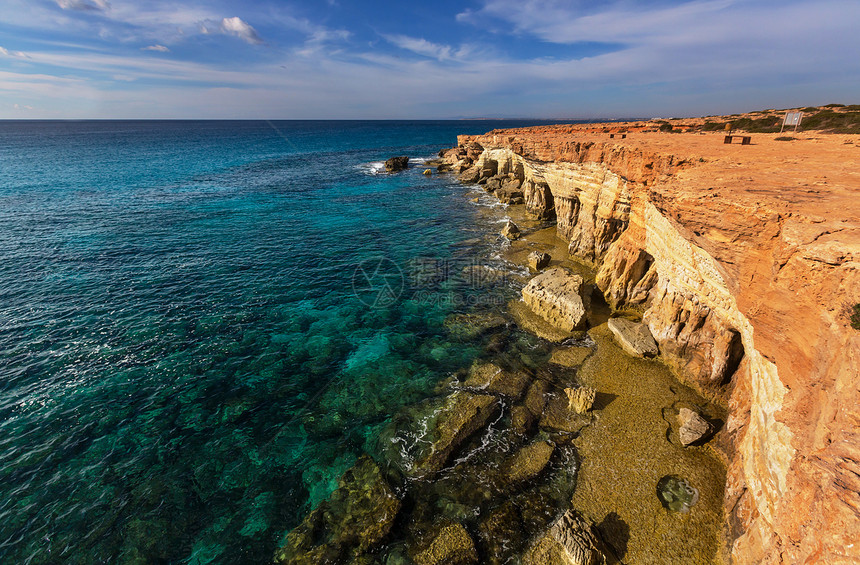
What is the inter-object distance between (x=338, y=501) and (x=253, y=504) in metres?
3.16

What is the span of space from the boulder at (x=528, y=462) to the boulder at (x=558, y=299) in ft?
29.6

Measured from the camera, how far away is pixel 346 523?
11500 millimetres

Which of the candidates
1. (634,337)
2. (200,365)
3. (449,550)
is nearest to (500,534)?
(449,550)

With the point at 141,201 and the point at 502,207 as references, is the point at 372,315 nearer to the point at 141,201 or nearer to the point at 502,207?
the point at 502,207

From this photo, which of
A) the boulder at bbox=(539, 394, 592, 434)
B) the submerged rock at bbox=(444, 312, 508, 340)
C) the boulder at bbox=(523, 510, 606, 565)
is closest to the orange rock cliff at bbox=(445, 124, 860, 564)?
the boulder at bbox=(523, 510, 606, 565)

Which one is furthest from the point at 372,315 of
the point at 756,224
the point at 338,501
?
the point at 756,224

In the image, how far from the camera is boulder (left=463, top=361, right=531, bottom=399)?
658 inches

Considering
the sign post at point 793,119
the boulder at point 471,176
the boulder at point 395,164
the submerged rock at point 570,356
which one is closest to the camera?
the submerged rock at point 570,356

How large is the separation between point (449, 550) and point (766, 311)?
12.3 meters

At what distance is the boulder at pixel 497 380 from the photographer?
658 inches

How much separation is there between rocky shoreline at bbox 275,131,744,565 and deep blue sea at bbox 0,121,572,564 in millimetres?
1633

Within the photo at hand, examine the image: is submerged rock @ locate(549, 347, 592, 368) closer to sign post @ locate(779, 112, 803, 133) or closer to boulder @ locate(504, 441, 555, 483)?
boulder @ locate(504, 441, 555, 483)

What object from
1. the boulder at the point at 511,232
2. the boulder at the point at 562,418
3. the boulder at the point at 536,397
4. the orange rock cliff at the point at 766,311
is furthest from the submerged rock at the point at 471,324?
the boulder at the point at 511,232

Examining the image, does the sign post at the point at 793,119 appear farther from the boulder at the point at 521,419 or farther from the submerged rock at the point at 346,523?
the submerged rock at the point at 346,523
